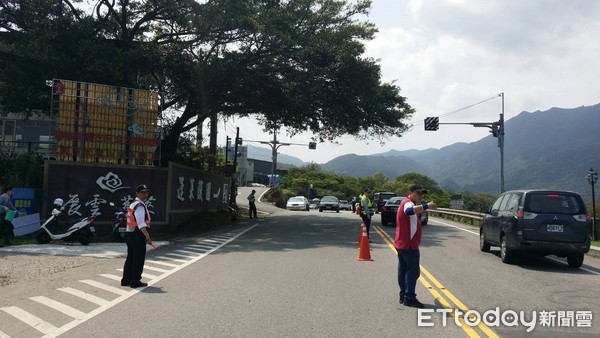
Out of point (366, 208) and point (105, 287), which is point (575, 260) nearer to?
point (366, 208)

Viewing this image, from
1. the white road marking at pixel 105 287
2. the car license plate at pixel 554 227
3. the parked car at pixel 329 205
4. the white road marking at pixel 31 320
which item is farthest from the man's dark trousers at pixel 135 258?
the parked car at pixel 329 205

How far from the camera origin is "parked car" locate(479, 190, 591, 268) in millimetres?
11734

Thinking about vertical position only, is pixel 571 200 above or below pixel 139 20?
below

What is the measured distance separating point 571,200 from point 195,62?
51.9 ft

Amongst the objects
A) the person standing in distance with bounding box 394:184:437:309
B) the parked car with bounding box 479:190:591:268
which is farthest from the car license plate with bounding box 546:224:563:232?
the person standing in distance with bounding box 394:184:437:309

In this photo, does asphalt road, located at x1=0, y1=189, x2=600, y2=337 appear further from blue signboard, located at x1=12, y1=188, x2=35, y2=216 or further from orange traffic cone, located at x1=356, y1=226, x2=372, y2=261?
blue signboard, located at x1=12, y1=188, x2=35, y2=216

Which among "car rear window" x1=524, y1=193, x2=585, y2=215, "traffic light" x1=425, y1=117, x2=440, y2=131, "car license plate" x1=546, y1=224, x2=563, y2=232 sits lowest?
"car license plate" x1=546, y1=224, x2=563, y2=232

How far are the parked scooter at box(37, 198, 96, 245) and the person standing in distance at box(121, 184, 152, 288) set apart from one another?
6804mm

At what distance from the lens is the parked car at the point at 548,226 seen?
1173 cm

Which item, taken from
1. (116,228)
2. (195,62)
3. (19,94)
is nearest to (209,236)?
(116,228)

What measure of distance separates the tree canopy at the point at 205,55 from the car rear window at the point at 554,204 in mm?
12413

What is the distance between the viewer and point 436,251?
15.1m

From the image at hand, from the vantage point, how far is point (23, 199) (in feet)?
58.0

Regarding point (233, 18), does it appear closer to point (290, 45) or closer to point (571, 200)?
point (290, 45)
